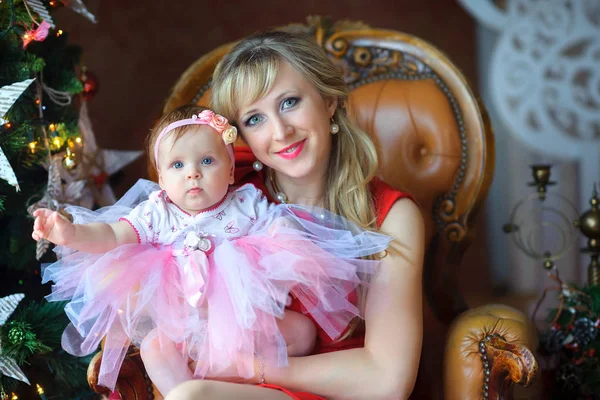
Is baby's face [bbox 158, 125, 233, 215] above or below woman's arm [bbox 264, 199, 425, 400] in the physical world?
above

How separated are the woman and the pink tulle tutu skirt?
101 mm

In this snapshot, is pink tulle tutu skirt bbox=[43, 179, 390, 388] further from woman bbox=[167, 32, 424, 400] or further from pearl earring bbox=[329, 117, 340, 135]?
pearl earring bbox=[329, 117, 340, 135]

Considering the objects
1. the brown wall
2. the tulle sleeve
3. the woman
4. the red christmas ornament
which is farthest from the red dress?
the brown wall

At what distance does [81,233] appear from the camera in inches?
62.7

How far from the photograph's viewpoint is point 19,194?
2.08 meters

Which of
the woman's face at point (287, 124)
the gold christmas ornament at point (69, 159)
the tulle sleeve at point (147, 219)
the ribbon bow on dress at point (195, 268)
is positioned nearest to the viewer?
the ribbon bow on dress at point (195, 268)

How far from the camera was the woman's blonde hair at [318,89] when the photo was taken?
186cm

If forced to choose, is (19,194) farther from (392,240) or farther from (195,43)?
(195,43)

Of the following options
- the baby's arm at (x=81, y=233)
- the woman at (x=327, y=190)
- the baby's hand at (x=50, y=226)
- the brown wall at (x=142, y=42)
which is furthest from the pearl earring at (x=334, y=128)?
the brown wall at (x=142, y=42)

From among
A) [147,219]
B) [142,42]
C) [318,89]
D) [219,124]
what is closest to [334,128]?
[318,89]

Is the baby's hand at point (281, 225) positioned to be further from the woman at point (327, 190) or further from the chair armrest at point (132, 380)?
the chair armrest at point (132, 380)

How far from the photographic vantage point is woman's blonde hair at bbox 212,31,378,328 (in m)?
1.86

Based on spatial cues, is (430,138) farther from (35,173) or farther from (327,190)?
(35,173)

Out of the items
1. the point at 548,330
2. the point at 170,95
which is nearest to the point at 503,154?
the point at 548,330
